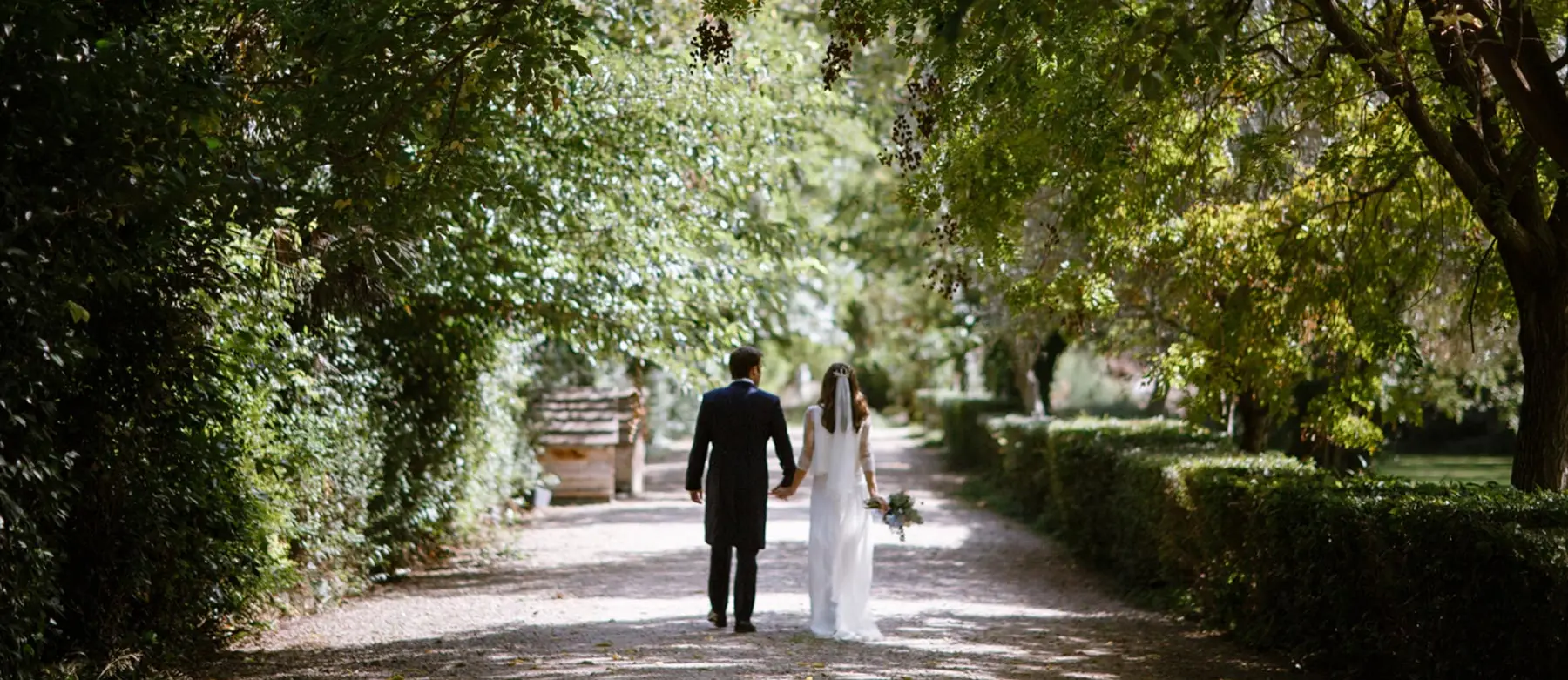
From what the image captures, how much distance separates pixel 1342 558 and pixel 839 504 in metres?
3.54

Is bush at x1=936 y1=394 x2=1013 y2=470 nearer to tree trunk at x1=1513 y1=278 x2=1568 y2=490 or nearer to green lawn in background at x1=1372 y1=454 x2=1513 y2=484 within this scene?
green lawn in background at x1=1372 y1=454 x2=1513 y2=484

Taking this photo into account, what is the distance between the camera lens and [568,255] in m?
13.1

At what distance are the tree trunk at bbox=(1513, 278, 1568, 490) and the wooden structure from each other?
15.3 metres

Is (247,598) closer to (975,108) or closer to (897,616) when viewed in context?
(897,616)

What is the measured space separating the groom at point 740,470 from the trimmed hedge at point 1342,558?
10.6 ft

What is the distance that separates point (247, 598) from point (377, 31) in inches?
159

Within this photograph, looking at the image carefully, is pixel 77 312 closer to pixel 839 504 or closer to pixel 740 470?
pixel 740 470

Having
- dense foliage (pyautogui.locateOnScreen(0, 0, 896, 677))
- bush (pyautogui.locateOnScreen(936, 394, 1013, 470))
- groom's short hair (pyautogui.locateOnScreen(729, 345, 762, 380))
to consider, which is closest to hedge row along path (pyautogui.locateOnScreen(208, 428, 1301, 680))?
dense foliage (pyautogui.locateOnScreen(0, 0, 896, 677))

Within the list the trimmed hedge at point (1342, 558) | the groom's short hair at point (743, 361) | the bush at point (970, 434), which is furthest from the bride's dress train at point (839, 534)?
the bush at point (970, 434)

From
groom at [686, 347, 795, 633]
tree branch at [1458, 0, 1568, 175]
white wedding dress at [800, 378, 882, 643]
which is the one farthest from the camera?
white wedding dress at [800, 378, 882, 643]

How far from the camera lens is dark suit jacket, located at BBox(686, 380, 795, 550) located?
10.2 metres

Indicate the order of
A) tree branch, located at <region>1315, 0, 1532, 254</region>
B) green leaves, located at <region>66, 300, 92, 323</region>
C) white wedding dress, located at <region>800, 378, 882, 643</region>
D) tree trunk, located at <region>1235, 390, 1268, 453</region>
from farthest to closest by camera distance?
tree trunk, located at <region>1235, 390, 1268, 453</region>
white wedding dress, located at <region>800, 378, 882, 643</region>
tree branch, located at <region>1315, 0, 1532, 254</region>
green leaves, located at <region>66, 300, 92, 323</region>

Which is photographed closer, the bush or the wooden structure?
the wooden structure


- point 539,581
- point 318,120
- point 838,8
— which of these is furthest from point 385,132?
point 539,581
